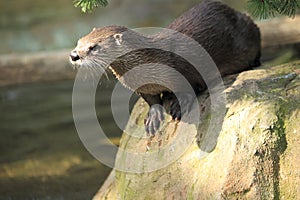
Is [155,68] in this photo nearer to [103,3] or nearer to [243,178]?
[103,3]

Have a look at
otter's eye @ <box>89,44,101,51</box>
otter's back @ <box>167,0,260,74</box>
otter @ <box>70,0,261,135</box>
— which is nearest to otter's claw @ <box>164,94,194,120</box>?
otter @ <box>70,0,261,135</box>

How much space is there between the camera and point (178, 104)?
2.95 metres

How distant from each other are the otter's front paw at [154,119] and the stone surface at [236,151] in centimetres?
4

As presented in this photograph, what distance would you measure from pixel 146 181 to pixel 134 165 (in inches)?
6.0

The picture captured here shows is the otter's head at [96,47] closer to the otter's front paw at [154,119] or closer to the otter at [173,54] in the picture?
the otter at [173,54]

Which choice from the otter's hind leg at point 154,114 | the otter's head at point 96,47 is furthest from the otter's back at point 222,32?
the otter's head at point 96,47

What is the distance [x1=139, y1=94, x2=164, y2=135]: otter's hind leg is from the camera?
2990 millimetres

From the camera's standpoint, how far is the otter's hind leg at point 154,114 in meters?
2.99

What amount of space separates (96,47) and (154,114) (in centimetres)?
48

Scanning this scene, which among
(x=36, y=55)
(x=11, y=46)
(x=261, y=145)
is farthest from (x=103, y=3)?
(x=11, y=46)

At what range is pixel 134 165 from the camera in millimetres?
2988

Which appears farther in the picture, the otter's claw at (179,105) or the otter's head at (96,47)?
the otter's claw at (179,105)

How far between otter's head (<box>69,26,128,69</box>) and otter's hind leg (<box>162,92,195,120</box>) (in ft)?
1.30

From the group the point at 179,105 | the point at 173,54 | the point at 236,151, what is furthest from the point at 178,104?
the point at 236,151
